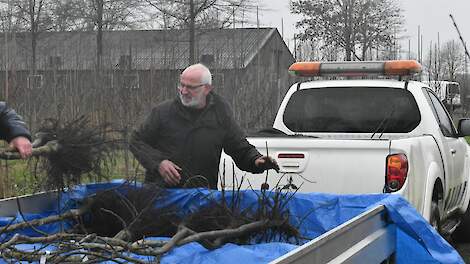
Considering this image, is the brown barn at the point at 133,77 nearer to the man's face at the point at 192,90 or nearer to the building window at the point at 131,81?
the building window at the point at 131,81

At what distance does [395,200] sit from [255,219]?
0.69 metres

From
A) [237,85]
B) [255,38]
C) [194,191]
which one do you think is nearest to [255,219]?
[194,191]

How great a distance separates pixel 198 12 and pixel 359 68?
12737mm

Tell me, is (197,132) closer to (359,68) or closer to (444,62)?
(359,68)

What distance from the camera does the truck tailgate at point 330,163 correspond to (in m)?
5.39

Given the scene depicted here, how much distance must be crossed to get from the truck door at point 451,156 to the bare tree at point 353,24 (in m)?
15.4

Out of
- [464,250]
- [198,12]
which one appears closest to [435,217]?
[464,250]

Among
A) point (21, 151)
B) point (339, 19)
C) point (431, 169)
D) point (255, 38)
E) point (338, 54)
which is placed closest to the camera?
point (21, 151)

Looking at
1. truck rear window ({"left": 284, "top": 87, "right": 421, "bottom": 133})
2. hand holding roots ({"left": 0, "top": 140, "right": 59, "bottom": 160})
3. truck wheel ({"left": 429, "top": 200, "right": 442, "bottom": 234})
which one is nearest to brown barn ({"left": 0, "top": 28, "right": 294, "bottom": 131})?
truck rear window ({"left": 284, "top": 87, "right": 421, "bottom": 133})

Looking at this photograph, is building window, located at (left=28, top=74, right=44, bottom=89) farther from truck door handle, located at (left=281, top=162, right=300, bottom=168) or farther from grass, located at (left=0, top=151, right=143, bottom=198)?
grass, located at (left=0, top=151, right=143, bottom=198)

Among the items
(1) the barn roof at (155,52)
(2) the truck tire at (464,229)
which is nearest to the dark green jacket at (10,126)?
(2) the truck tire at (464,229)

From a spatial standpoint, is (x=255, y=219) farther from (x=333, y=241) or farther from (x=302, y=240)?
(x=333, y=241)

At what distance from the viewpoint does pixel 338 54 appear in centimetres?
2323

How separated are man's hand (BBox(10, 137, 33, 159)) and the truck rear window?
3778 millimetres
